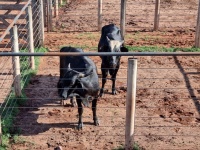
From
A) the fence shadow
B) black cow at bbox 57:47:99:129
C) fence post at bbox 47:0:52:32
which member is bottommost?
the fence shadow

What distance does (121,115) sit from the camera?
8.59m

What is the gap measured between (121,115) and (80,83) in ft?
4.26

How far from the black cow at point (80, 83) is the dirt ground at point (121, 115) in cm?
43

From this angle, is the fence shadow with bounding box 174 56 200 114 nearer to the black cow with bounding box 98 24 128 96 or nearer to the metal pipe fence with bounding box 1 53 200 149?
the metal pipe fence with bounding box 1 53 200 149

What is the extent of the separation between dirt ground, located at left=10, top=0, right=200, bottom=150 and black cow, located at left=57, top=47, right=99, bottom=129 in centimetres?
43

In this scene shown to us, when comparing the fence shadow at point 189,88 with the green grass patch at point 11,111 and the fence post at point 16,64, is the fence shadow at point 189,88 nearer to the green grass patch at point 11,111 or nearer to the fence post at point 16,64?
the green grass patch at point 11,111

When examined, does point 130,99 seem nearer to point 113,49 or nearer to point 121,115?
point 121,115

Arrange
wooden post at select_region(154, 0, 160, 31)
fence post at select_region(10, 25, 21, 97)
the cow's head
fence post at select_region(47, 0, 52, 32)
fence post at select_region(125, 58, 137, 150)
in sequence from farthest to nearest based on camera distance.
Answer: wooden post at select_region(154, 0, 160, 31) < fence post at select_region(47, 0, 52, 32) < the cow's head < fence post at select_region(10, 25, 21, 97) < fence post at select_region(125, 58, 137, 150)

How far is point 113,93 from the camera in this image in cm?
962

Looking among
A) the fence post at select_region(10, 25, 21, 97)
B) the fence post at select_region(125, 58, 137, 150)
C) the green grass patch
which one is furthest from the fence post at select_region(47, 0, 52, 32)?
the fence post at select_region(125, 58, 137, 150)

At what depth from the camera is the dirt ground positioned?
297 inches

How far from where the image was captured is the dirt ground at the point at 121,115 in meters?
7.54

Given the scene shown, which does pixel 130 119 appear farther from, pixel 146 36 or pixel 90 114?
pixel 146 36

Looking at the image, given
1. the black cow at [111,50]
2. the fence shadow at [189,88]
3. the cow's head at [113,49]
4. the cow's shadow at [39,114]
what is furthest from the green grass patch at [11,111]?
the fence shadow at [189,88]
